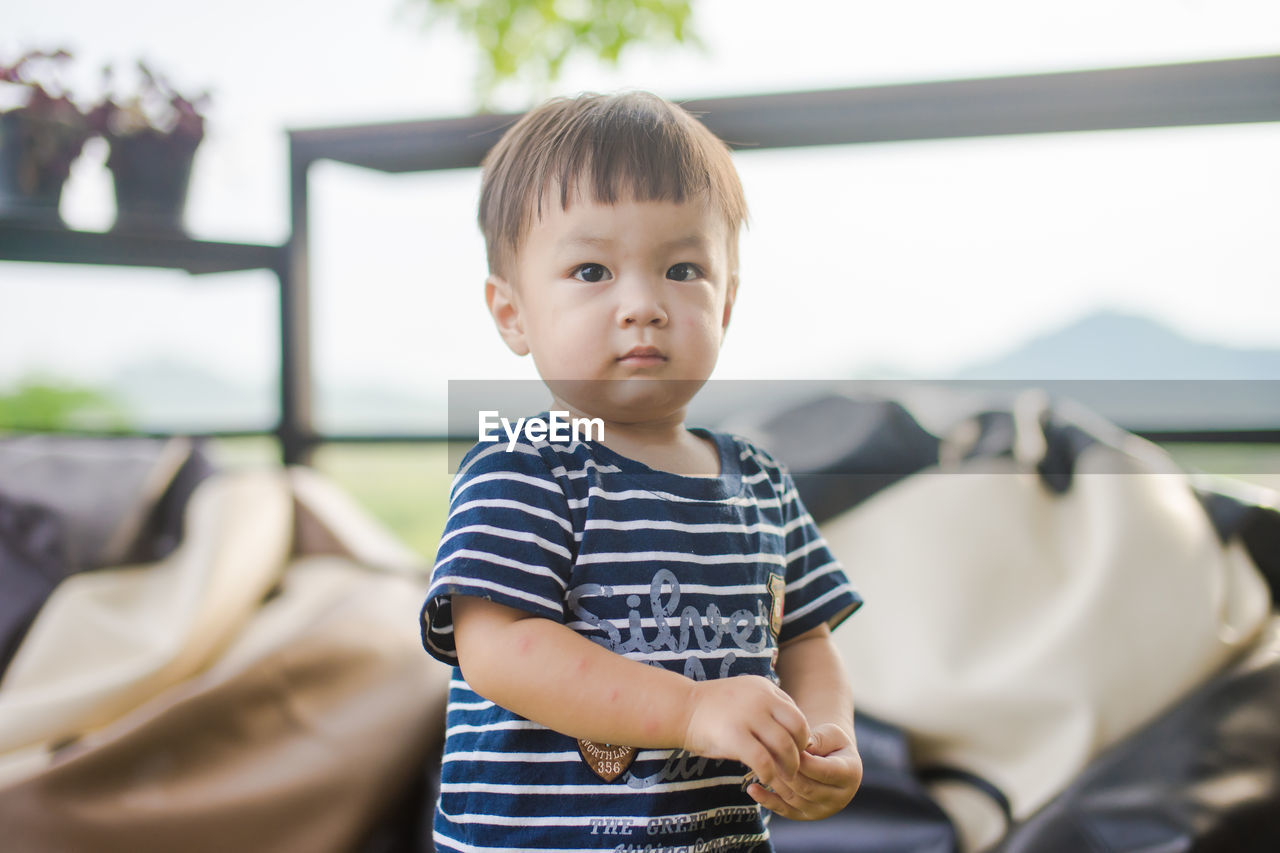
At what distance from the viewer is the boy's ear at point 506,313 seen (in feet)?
1.85

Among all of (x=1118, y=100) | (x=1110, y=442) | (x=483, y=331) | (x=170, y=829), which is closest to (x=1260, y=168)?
(x=1118, y=100)

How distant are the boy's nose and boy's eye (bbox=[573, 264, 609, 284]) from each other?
0.05ft

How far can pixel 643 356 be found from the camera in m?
0.50

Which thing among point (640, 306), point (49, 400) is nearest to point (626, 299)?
point (640, 306)

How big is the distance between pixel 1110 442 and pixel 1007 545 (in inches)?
7.7

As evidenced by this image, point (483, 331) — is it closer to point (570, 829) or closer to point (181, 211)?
point (570, 829)

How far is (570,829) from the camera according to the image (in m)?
0.50

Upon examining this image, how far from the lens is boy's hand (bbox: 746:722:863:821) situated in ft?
1.43

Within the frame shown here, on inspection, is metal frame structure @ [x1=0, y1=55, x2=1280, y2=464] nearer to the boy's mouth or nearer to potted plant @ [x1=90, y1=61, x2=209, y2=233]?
A: potted plant @ [x1=90, y1=61, x2=209, y2=233]

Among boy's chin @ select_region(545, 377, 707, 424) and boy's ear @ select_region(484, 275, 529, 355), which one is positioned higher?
boy's ear @ select_region(484, 275, 529, 355)

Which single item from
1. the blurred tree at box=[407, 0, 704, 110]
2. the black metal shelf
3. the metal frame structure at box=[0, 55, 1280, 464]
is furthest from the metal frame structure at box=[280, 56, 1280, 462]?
Result: the blurred tree at box=[407, 0, 704, 110]

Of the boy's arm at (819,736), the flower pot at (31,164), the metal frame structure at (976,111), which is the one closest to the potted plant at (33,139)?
the flower pot at (31,164)

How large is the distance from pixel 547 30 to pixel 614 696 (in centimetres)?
252

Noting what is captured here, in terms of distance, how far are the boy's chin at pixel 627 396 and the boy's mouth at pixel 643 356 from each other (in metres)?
0.01
